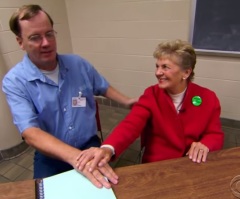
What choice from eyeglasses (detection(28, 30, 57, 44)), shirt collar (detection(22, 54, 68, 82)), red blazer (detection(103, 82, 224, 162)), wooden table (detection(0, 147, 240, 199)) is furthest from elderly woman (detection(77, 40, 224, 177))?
eyeglasses (detection(28, 30, 57, 44))

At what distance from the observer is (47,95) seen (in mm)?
1252

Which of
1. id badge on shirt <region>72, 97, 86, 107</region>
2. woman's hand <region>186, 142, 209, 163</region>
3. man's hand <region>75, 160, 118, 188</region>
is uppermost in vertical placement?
id badge on shirt <region>72, 97, 86, 107</region>

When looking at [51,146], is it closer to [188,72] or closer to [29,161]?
[188,72]

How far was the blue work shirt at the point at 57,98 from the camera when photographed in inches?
46.5

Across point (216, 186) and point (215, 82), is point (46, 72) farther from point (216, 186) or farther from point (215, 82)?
point (215, 82)

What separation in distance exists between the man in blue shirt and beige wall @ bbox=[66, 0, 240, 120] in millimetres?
1203

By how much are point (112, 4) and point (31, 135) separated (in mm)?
1965

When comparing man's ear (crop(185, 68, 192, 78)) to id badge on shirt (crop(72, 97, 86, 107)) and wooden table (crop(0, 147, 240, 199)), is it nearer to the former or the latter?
wooden table (crop(0, 147, 240, 199))

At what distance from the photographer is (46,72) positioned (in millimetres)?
1302

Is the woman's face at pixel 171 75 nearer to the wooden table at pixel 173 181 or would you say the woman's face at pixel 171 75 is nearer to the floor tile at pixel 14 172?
the wooden table at pixel 173 181

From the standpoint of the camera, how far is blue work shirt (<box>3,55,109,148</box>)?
46.5 inches

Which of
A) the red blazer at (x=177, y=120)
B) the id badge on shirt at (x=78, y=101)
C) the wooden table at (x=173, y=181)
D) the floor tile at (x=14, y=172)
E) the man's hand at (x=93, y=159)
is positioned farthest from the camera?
the floor tile at (x=14, y=172)

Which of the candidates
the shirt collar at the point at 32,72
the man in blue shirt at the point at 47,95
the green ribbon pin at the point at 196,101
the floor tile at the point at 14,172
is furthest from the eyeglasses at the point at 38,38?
the floor tile at the point at 14,172

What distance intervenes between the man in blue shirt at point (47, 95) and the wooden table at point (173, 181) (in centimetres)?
24
